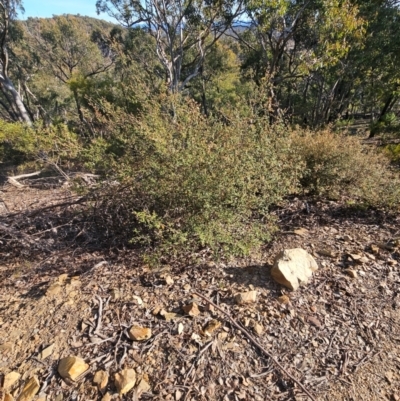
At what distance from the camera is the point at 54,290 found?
87.4 inches

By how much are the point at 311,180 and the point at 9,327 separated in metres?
4.00

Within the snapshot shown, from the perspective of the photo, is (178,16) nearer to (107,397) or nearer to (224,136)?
(224,136)

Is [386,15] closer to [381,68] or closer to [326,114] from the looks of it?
[381,68]

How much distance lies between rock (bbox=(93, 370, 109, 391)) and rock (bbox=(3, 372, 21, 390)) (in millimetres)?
547

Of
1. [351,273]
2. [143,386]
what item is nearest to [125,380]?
[143,386]

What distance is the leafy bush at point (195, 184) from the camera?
2355 mm

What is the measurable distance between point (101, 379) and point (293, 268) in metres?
1.73

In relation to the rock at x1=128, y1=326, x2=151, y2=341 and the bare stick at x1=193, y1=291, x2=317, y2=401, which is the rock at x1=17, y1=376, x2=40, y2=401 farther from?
the bare stick at x1=193, y1=291, x2=317, y2=401

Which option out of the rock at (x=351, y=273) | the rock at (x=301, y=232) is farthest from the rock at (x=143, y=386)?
the rock at (x=301, y=232)

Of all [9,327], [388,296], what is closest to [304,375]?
[388,296]

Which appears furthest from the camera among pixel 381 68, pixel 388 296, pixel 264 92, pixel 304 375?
pixel 381 68

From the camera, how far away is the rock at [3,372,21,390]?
5.15 ft

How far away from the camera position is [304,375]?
1.60 metres

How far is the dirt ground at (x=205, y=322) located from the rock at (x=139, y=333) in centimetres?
3
